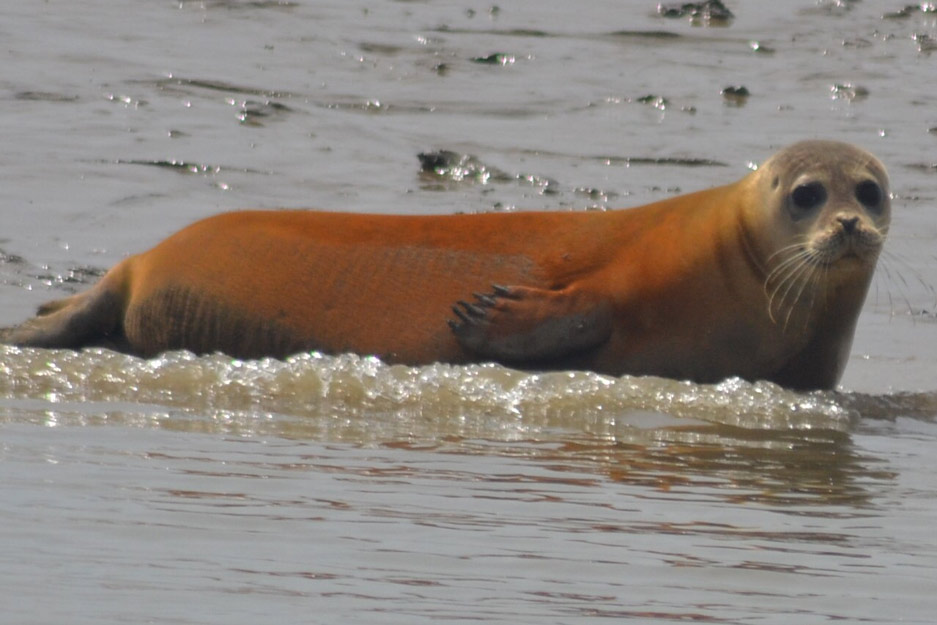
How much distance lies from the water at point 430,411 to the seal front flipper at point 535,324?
22 centimetres

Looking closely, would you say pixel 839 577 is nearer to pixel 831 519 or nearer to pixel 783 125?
pixel 831 519

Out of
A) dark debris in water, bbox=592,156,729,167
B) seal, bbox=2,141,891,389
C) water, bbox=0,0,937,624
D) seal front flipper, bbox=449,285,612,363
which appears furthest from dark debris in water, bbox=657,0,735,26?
seal front flipper, bbox=449,285,612,363

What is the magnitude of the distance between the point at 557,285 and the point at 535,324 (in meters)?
0.26

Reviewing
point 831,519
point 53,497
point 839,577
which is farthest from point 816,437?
point 53,497

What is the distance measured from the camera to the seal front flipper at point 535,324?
7086mm

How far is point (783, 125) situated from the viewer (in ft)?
45.0

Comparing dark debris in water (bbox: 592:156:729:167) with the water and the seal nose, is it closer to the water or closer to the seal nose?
the water

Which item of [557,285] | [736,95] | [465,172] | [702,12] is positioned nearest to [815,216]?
[557,285]

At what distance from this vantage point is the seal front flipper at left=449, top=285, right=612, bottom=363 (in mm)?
7086

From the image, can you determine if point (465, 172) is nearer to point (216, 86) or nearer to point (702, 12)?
point (216, 86)

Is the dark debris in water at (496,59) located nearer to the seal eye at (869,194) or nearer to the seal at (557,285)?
the seal at (557,285)

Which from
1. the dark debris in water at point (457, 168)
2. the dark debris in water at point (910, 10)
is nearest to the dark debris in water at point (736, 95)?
the dark debris in water at point (910, 10)

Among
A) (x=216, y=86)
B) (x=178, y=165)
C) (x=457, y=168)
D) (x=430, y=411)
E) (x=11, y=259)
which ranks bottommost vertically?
(x=11, y=259)

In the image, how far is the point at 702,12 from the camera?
16.6 m
